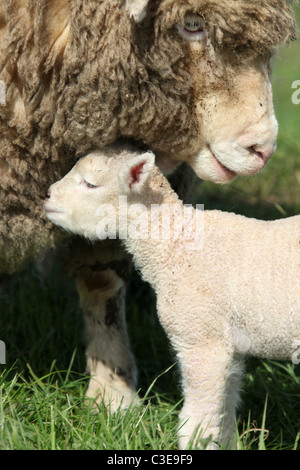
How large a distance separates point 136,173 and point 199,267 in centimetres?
43

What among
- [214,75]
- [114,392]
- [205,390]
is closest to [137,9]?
[214,75]

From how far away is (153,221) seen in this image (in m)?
2.86

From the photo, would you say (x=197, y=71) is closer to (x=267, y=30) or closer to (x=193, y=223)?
(x=267, y=30)

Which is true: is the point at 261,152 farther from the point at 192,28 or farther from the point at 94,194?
the point at 94,194

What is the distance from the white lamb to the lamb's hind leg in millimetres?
872

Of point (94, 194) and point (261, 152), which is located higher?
point (261, 152)

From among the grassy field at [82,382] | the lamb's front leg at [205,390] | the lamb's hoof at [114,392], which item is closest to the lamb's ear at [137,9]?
the grassy field at [82,382]

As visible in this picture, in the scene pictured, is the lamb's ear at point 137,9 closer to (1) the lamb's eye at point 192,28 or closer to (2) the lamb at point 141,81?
(2) the lamb at point 141,81

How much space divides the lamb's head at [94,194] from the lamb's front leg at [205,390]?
1.96 ft

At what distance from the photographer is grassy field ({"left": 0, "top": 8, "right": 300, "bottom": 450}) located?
9.63ft

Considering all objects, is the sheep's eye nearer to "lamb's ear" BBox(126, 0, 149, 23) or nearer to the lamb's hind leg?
"lamb's ear" BBox(126, 0, 149, 23)

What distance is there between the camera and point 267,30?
270cm

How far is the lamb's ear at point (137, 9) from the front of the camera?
2.56 m

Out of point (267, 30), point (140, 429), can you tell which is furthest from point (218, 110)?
point (140, 429)
